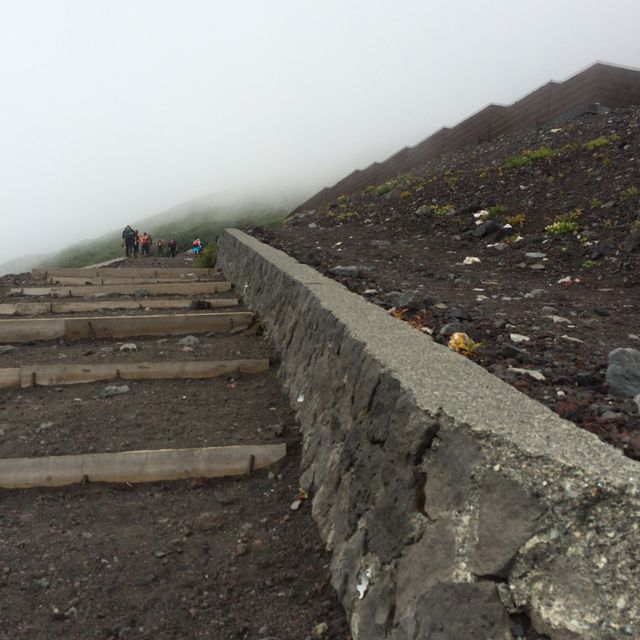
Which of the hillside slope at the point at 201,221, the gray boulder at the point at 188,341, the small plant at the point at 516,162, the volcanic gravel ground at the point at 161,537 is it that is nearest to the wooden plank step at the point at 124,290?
the gray boulder at the point at 188,341

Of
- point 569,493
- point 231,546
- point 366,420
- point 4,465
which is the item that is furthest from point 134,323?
point 569,493

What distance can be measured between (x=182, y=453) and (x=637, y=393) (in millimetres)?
2632

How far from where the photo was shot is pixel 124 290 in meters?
8.95

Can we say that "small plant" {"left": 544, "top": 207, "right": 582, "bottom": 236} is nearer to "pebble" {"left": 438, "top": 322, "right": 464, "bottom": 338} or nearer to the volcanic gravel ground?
"pebble" {"left": 438, "top": 322, "right": 464, "bottom": 338}

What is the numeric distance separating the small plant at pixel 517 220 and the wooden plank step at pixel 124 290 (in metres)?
4.54

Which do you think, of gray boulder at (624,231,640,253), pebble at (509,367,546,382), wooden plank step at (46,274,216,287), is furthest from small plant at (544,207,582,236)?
wooden plank step at (46,274,216,287)

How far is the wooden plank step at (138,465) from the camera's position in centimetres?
364

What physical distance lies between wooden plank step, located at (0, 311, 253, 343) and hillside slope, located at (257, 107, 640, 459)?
4.33 feet

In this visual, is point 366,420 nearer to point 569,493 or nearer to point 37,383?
point 569,493

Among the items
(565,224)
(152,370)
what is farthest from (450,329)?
(565,224)

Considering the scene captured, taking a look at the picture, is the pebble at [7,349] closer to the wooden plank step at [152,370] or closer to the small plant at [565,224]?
the wooden plank step at [152,370]

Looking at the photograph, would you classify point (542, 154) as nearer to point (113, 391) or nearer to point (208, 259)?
point (208, 259)

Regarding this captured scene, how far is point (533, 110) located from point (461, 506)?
59.8 ft

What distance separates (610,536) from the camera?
1.43 metres
